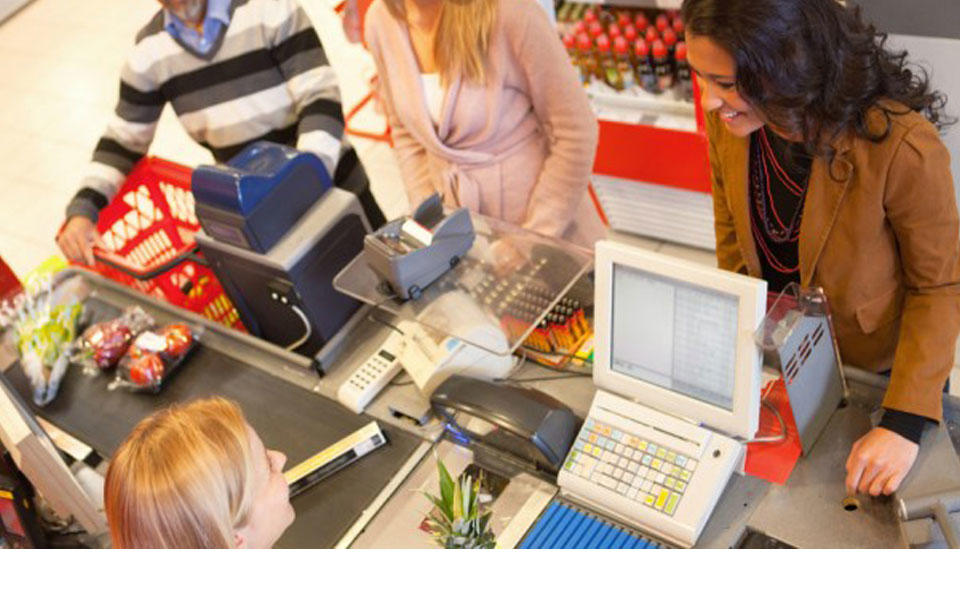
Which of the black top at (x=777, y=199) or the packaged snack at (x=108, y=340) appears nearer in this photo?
the black top at (x=777, y=199)

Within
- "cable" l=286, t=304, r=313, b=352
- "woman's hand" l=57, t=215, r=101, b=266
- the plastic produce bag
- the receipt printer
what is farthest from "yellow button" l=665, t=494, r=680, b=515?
"woman's hand" l=57, t=215, r=101, b=266

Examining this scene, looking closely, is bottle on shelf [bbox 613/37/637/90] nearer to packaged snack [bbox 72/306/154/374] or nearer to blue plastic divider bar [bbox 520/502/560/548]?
packaged snack [bbox 72/306/154/374]

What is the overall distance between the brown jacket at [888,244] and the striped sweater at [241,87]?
1.36 metres

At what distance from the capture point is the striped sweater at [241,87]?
2980 mm

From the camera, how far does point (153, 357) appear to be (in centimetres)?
282

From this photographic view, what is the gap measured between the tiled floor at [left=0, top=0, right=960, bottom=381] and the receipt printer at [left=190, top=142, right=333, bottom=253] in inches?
88.8

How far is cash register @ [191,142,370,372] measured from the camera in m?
2.56

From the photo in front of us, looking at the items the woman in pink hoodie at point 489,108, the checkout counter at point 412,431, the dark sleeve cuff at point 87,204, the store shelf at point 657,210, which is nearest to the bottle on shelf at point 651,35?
the store shelf at point 657,210

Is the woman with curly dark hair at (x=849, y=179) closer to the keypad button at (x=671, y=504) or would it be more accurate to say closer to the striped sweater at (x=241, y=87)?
the keypad button at (x=671, y=504)

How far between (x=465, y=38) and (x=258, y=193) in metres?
0.65

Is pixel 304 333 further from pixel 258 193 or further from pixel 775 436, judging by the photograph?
pixel 775 436

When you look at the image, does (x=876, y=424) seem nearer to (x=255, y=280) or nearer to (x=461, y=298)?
(x=461, y=298)

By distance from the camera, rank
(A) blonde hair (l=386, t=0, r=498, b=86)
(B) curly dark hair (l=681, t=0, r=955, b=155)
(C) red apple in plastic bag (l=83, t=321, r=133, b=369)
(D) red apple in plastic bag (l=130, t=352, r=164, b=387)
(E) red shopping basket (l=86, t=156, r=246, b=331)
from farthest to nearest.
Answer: (E) red shopping basket (l=86, t=156, r=246, b=331) < (C) red apple in plastic bag (l=83, t=321, r=133, b=369) < (D) red apple in plastic bag (l=130, t=352, r=164, b=387) < (A) blonde hair (l=386, t=0, r=498, b=86) < (B) curly dark hair (l=681, t=0, r=955, b=155)
